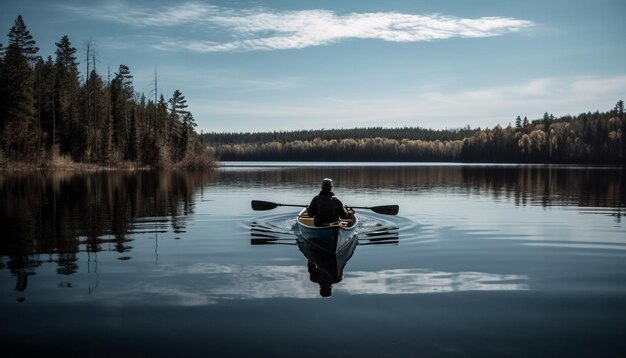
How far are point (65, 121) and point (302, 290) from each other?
258ft


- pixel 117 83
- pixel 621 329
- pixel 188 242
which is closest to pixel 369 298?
pixel 621 329

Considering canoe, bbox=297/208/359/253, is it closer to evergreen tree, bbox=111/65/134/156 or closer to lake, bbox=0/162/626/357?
lake, bbox=0/162/626/357

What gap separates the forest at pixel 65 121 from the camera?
222 feet

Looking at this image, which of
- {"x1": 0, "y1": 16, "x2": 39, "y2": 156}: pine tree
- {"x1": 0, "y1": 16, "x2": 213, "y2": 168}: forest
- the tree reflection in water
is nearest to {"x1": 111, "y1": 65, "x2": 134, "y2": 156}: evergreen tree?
{"x1": 0, "y1": 16, "x2": 213, "y2": 168}: forest

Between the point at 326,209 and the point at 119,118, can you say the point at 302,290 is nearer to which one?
the point at 326,209

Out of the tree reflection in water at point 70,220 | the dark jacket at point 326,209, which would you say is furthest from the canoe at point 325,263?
the tree reflection in water at point 70,220

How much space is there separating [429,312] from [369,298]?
147 centimetres

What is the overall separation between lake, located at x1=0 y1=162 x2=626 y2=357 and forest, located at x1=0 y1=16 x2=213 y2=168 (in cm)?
5111

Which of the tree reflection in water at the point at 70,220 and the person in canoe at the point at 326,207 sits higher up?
the person in canoe at the point at 326,207

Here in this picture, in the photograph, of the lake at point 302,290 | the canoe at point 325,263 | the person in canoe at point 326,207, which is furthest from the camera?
the person in canoe at point 326,207

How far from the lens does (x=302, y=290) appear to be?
38.5 feet

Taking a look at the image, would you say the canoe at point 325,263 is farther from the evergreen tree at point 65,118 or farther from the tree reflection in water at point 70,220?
the evergreen tree at point 65,118

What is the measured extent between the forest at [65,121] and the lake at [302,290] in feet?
Answer: 168

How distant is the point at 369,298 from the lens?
11.0 m
